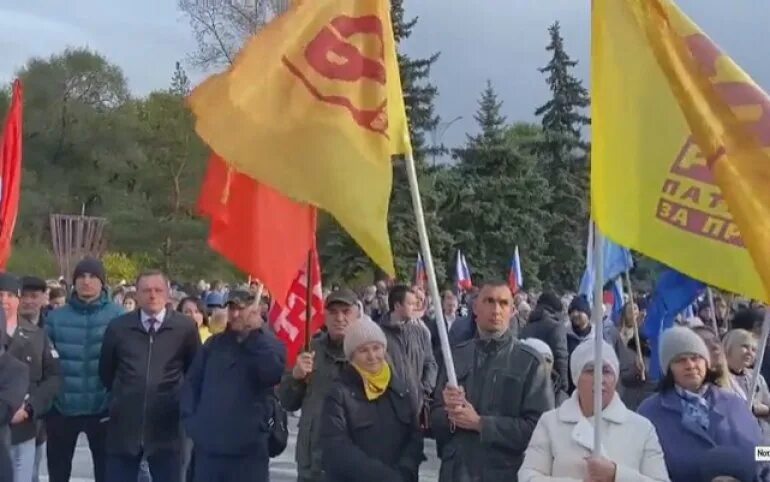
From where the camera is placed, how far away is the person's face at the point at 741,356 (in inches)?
275

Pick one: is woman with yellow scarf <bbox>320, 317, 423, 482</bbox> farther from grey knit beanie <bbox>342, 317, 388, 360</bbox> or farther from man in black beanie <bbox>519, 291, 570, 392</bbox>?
man in black beanie <bbox>519, 291, 570, 392</bbox>

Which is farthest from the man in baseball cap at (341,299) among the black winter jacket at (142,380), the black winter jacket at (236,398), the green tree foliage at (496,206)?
the green tree foliage at (496,206)

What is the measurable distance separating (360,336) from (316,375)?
802 mm

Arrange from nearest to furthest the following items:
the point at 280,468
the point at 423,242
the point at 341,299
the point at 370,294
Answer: the point at 423,242
the point at 341,299
the point at 280,468
the point at 370,294

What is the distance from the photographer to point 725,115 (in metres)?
4.21

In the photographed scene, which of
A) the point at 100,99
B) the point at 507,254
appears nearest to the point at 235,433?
the point at 507,254

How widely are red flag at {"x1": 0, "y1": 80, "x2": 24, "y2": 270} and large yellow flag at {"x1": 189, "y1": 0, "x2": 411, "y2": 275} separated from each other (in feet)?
12.2

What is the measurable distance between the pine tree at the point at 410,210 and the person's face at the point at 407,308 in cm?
2279

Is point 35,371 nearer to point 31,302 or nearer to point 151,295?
point 151,295

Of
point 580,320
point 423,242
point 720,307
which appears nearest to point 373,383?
point 423,242

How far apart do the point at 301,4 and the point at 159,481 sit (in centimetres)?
395

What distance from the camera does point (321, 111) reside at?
4.92 metres

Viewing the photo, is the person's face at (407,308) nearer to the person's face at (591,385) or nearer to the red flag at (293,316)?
the red flag at (293,316)

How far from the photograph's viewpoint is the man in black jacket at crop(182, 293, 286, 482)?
7.12m
